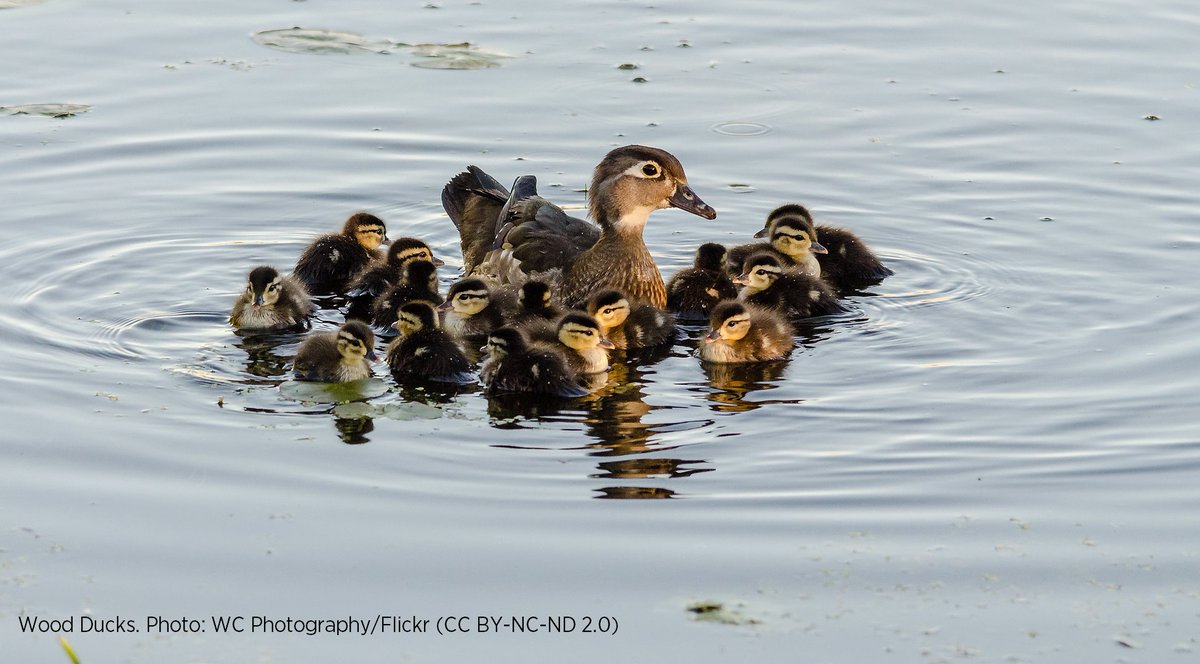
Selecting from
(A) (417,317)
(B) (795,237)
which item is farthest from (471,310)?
(B) (795,237)

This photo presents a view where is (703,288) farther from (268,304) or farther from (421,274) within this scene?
(268,304)

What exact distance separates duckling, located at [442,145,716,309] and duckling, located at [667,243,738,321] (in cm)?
12

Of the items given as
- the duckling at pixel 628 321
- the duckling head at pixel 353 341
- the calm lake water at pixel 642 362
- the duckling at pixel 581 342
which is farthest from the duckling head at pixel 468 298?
the duckling head at pixel 353 341

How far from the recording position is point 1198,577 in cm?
547

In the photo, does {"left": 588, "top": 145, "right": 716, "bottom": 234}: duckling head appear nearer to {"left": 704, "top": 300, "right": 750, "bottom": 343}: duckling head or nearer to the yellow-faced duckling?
the yellow-faced duckling

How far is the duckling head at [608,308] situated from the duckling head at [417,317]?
0.79 meters

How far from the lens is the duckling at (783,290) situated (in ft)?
28.1

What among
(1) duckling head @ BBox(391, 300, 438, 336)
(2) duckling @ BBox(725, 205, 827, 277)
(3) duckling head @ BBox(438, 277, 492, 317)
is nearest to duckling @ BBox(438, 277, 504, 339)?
(3) duckling head @ BBox(438, 277, 492, 317)

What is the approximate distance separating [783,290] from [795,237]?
0.47 meters

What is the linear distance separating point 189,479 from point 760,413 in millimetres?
2387

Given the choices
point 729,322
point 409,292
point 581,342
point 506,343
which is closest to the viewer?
point 506,343

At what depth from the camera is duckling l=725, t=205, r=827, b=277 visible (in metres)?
8.95

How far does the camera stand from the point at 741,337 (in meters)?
7.79

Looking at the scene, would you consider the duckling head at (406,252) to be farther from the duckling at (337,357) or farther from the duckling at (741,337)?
the duckling at (741,337)
